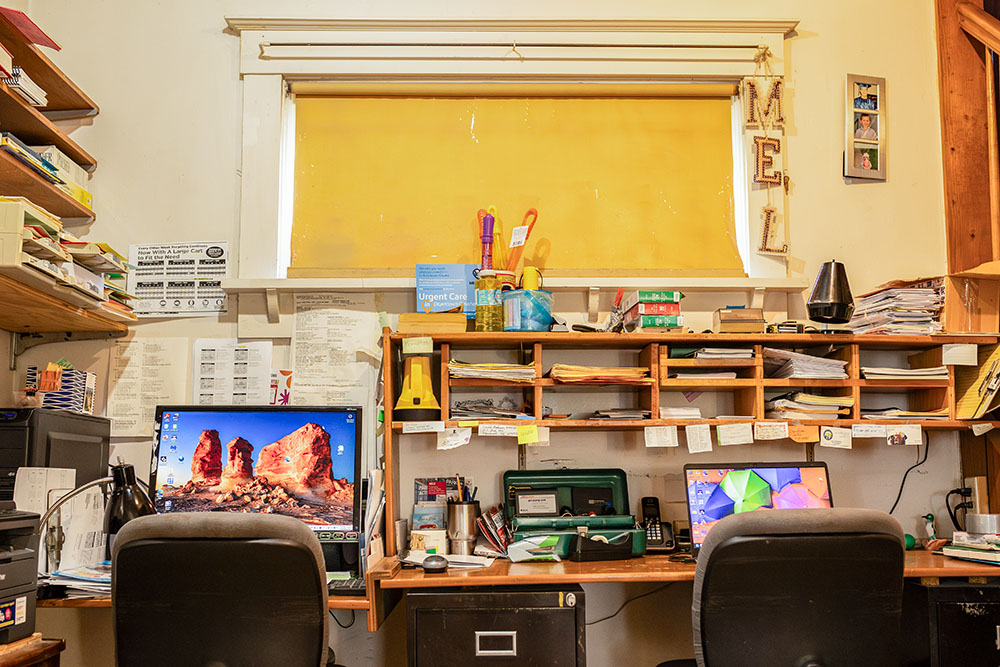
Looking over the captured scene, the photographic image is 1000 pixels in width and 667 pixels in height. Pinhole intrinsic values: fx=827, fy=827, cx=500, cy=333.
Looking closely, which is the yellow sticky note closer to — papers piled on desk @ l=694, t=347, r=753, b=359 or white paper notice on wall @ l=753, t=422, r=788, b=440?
papers piled on desk @ l=694, t=347, r=753, b=359

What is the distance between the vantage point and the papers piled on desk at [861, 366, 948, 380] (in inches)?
109

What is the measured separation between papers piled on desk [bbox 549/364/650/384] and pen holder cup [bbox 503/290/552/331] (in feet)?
0.51

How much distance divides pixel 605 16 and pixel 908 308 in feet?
4.95

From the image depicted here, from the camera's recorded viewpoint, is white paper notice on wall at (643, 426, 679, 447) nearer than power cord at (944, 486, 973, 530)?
Yes

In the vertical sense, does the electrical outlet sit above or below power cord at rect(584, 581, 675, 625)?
above

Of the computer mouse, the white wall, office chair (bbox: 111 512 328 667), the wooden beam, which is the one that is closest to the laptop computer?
the white wall

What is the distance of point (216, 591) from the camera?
1729 millimetres

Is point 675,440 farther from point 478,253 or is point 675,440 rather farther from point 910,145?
point 910,145

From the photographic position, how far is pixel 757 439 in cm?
275

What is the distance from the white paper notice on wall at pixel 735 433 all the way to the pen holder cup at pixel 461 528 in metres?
0.84

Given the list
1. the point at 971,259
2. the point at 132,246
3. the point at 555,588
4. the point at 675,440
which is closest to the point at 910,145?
the point at 971,259

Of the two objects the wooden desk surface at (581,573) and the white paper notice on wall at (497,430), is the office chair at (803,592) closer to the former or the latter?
the wooden desk surface at (581,573)

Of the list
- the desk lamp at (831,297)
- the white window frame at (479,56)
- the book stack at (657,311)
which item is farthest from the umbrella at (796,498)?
the white window frame at (479,56)

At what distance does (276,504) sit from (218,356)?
0.67m
